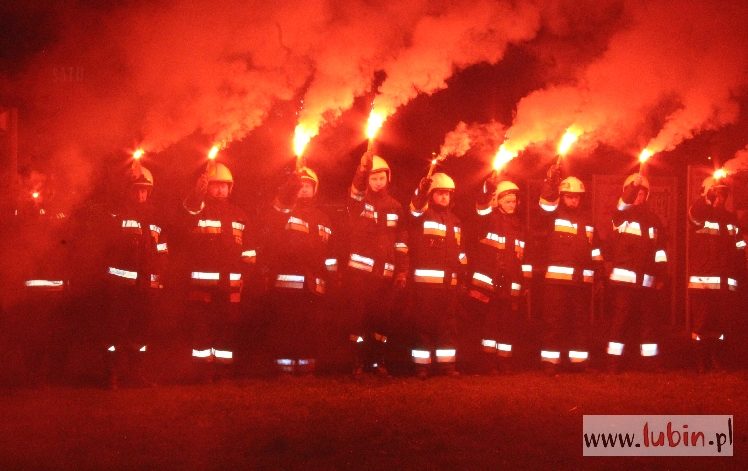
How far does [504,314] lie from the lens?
9812 mm

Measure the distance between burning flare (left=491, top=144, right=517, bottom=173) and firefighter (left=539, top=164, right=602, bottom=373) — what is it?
57cm

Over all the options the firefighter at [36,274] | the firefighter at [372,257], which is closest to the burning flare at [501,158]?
the firefighter at [372,257]

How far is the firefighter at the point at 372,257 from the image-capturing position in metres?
9.27

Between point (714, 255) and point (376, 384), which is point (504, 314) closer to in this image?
point (376, 384)

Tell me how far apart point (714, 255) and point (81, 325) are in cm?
755

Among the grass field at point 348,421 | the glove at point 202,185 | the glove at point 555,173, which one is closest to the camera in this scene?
the grass field at point 348,421

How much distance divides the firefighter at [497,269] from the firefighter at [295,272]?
194 cm

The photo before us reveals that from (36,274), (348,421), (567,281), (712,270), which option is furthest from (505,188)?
(36,274)

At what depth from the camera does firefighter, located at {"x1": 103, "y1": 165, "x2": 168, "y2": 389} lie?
8586 millimetres

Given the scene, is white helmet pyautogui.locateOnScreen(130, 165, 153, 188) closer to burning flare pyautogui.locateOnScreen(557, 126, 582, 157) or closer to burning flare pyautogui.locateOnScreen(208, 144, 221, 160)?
burning flare pyautogui.locateOnScreen(208, 144, 221, 160)

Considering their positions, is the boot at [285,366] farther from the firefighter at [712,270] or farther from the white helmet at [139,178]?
the firefighter at [712,270]

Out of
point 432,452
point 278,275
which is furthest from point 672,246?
point 432,452

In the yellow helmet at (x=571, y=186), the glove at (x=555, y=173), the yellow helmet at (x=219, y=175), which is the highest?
the glove at (x=555, y=173)

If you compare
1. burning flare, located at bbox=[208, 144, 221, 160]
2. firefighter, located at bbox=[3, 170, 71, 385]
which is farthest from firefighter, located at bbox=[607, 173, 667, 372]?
firefighter, located at bbox=[3, 170, 71, 385]
